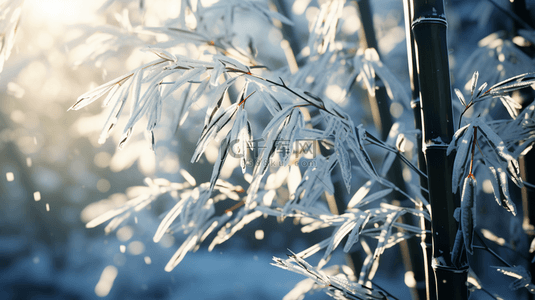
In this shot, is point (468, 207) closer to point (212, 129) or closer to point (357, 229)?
point (357, 229)

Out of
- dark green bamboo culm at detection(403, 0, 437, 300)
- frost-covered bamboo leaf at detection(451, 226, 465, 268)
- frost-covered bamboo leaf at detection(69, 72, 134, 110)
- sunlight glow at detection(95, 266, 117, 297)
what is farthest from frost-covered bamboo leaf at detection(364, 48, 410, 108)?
sunlight glow at detection(95, 266, 117, 297)

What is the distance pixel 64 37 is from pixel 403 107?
123cm

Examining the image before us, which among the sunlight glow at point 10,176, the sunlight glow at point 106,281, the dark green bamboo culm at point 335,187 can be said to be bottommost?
the sunlight glow at point 106,281

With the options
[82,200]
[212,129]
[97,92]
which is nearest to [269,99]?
[212,129]

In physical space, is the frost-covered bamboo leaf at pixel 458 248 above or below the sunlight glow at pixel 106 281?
above

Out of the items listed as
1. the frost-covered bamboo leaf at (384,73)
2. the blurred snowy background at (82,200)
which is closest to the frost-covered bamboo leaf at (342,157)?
the frost-covered bamboo leaf at (384,73)

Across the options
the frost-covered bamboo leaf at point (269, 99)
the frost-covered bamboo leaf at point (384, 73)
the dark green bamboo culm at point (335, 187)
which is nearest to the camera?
the frost-covered bamboo leaf at point (269, 99)

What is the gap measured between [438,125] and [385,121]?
0.40 meters

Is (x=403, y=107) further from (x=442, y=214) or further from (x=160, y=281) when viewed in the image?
(x=160, y=281)

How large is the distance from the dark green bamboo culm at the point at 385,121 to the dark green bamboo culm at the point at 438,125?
327 millimetres

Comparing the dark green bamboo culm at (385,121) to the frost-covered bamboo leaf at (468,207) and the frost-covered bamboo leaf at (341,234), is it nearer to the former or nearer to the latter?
the frost-covered bamboo leaf at (341,234)

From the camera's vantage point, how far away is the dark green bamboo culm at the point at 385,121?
2.55ft

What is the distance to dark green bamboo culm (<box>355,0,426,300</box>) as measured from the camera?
2.55 ft

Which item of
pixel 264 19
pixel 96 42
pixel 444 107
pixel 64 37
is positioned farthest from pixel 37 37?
pixel 444 107
